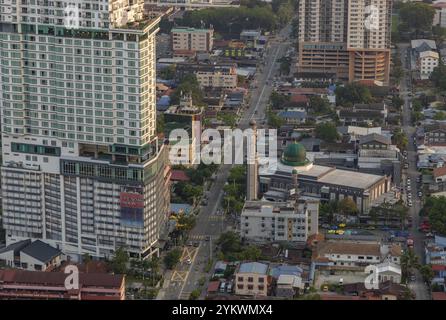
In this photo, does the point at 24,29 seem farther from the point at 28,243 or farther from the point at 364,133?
the point at 364,133

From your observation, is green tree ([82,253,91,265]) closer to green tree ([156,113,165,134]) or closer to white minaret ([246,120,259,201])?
white minaret ([246,120,259,201])

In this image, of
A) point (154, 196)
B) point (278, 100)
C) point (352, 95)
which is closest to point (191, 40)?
point (278, 100)

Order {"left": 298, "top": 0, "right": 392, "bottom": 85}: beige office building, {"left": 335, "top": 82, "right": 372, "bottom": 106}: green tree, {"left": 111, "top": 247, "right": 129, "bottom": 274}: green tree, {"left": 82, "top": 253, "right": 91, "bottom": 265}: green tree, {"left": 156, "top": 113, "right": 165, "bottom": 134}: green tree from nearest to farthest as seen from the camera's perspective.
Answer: {"left": 111, "top": 247, "right": 129, "bottom": 274}: green tree < {"left": 82, "top": 253, "right": 91, "bottom": 265}: green tree < {"left": 156, "top": 113, "right": 165, "bottom": 134}: green tree < {"left": 335, "top": 82, "right": 372, "bottom": 106}: green tree < {"left": 298, "top": 0, "right": 392, "bottom": 85}: beige office building

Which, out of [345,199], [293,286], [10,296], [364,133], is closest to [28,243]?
[10,296]

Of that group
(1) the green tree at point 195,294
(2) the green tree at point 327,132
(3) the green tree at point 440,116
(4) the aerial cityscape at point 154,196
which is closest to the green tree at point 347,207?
(4) the aerial cityscape at point 154,196

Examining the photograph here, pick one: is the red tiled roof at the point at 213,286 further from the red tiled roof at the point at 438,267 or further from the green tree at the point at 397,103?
the green tree at the point at 397,103

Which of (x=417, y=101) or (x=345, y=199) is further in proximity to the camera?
(x=417, y=101)

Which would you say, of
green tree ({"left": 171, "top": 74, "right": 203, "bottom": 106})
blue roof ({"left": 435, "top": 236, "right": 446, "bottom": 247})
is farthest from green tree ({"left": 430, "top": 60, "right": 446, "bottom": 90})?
blue roof ({"left": 435, "top": 236, "right": 446, "bottom": 247})
